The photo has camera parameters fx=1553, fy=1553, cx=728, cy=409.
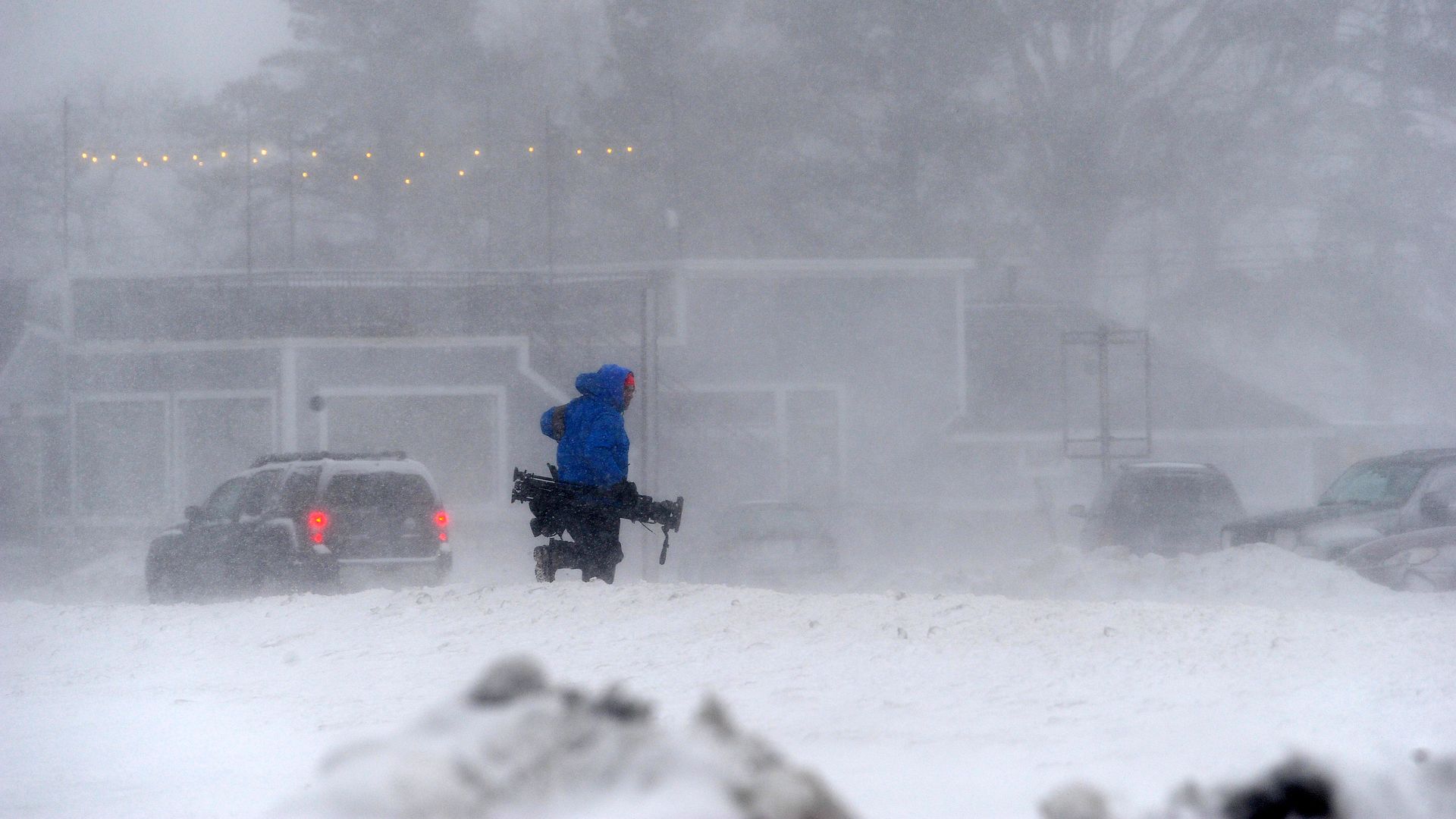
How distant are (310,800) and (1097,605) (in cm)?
614

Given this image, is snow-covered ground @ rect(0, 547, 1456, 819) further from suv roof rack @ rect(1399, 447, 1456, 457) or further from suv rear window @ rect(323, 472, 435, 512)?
suv roof rack @ rect(1399, 447, 1456, 457)

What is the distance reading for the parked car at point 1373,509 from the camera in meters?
12.7

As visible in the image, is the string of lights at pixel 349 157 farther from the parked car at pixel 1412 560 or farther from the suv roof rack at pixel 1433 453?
the parked car at pixel 1412 560

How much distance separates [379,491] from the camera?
13.2 metres

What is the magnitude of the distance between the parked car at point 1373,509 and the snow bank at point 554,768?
11.2 m

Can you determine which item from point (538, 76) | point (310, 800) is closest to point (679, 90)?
point (538, 76)

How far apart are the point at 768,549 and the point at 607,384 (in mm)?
10050

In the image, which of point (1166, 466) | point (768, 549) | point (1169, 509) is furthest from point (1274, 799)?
point (768, 549)

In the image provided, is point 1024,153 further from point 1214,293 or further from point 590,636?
point 590,636

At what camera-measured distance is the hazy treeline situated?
38688 mm

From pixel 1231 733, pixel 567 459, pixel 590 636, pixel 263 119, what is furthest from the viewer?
pixel 263 119

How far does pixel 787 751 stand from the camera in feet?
16.4

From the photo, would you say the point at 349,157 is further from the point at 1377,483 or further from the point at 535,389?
the point at 1377,483

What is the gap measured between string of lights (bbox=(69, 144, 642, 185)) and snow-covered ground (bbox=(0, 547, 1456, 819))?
33.2m
